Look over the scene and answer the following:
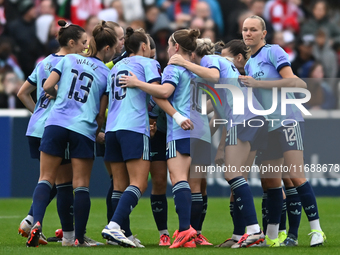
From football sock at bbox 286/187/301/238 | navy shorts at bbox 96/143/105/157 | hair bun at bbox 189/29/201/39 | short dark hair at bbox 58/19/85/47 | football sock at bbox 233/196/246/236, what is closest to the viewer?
hair bun at bbox 189/29/201/39

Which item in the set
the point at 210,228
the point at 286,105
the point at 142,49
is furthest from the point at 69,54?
the point at 210,228

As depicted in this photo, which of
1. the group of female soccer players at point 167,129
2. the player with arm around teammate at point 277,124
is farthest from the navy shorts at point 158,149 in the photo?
the player with arm around teammate at point 277,124

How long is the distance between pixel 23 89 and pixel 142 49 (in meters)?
1.43

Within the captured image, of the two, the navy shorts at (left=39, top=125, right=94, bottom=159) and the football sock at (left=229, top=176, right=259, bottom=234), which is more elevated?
the navy shorts at (left=39, top=125, right=94, bottom=159)

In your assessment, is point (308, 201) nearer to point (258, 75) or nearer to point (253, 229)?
point (253, 229)

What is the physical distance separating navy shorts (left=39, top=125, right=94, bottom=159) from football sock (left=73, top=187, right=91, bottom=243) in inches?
13.2

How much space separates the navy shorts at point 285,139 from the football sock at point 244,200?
21.7 inches

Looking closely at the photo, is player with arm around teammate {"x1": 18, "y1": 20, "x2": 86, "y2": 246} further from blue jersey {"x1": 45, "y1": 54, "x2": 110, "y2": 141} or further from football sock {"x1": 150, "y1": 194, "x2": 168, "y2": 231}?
football sock {"x1": 150, "y1": 194, "x2": 168, "y2": 231}

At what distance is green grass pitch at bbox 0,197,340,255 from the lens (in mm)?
4914

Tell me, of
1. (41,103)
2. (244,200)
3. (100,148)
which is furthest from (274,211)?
(41,103)

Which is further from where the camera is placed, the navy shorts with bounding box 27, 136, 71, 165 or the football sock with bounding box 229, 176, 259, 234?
the navy shorts with bounding box 27, 136, 71, 165

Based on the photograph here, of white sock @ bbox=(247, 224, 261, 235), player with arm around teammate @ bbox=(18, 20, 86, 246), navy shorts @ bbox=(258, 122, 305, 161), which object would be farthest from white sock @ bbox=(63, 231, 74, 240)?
navy shorts @ bbox=(258, 122, 305, 161)

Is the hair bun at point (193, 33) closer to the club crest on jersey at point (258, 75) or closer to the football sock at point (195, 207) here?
the club crest on jersey at point (258, 75)

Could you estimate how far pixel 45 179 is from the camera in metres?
5.36
